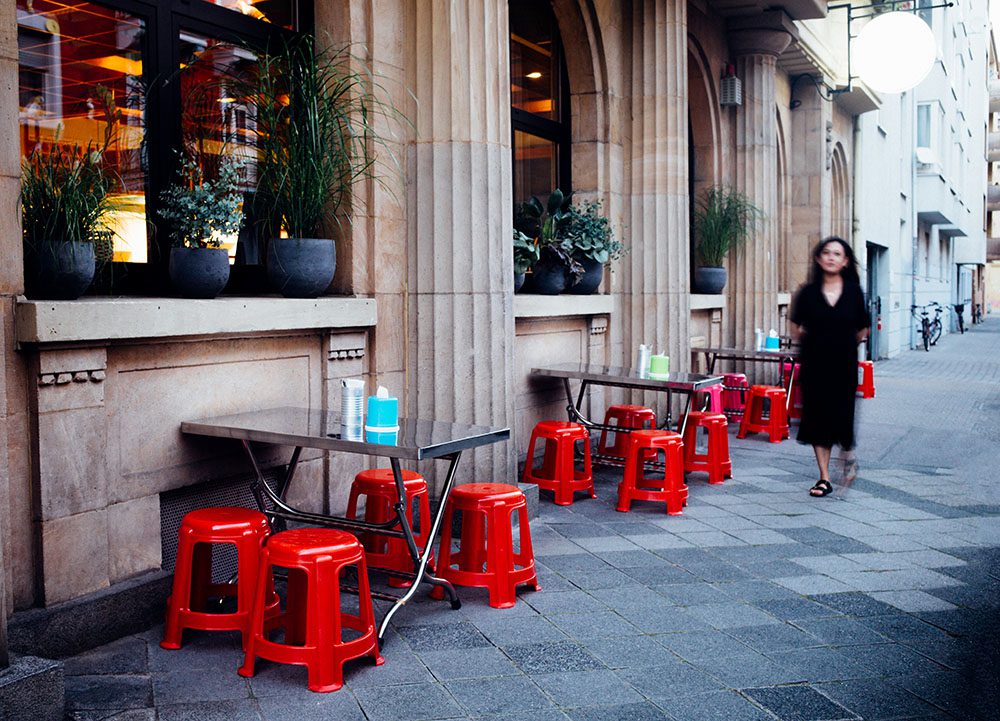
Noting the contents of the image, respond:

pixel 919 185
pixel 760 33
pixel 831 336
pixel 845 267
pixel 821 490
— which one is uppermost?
pixel 919 185

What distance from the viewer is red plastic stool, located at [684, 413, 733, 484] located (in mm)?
7961

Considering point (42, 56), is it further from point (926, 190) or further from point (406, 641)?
point (926, 190)

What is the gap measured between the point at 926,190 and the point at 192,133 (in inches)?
1017

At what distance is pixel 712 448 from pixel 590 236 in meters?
2.04

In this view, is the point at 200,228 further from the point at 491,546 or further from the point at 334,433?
the point at 491,546

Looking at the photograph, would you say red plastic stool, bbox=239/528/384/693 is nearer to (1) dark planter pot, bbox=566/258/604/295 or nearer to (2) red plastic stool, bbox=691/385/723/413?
(1) dark planter pot, bbox=566/258/604/295

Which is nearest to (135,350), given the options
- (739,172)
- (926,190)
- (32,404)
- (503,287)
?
(32,404)

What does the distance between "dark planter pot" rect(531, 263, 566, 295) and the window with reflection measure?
84 centimetres

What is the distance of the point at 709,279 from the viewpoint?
39.2 ft

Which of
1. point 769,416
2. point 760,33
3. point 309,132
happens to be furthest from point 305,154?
point 760,33

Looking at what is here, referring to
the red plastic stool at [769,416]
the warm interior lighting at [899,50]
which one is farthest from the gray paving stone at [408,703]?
the warm interior lighting at [899,50]

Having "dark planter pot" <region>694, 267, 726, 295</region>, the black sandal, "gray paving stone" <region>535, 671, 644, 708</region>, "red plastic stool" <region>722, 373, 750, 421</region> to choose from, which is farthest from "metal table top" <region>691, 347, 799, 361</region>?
"gray paving stone" <region>535, 671, 644, 708</region>

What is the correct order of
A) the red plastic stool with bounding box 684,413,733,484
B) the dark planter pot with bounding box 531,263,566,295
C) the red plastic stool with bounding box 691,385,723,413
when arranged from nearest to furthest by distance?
the red plastic stool with bounding box 684,413,733,484 → the dark planter pot with bounding box 531,263,566,295 → the red plastic stool with bounding box 691,385,723,413

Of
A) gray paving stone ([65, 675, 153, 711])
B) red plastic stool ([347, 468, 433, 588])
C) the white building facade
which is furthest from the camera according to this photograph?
the white building facade
